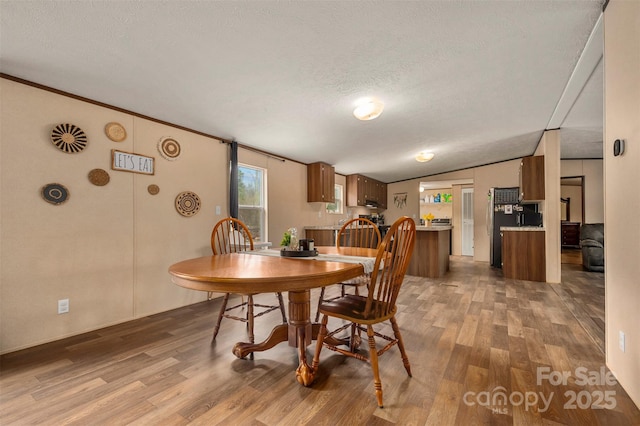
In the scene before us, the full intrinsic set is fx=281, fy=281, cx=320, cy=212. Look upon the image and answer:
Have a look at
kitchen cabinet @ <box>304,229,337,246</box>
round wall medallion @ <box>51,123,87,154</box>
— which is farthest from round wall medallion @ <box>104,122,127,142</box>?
kitchen cabinet @ <box>304,229,337,246</box>

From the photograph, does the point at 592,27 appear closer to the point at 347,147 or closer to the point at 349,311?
the point at 349,311

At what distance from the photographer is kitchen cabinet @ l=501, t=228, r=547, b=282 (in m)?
4.53

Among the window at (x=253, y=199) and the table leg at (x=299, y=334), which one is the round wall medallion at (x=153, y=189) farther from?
the table leg at (x=299, y=334)

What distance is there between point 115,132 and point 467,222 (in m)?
8.07

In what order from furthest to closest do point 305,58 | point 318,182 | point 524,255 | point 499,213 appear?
point 499,213
point 318,182
point 524,255
point 305,58

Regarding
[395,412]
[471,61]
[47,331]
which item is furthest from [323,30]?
[47,331]

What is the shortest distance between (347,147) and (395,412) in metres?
3.88

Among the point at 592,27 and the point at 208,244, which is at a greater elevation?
the point at 592,27

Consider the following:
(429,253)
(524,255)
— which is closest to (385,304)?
(429,253)

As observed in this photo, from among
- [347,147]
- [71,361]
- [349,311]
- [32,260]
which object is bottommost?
[71,361]

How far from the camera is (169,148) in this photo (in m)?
3.27

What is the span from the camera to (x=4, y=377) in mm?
1835

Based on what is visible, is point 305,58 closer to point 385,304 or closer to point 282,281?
point 282,281

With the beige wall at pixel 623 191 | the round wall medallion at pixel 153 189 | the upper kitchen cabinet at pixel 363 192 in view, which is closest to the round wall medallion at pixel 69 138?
the round wall medallion at pixel 153 189
